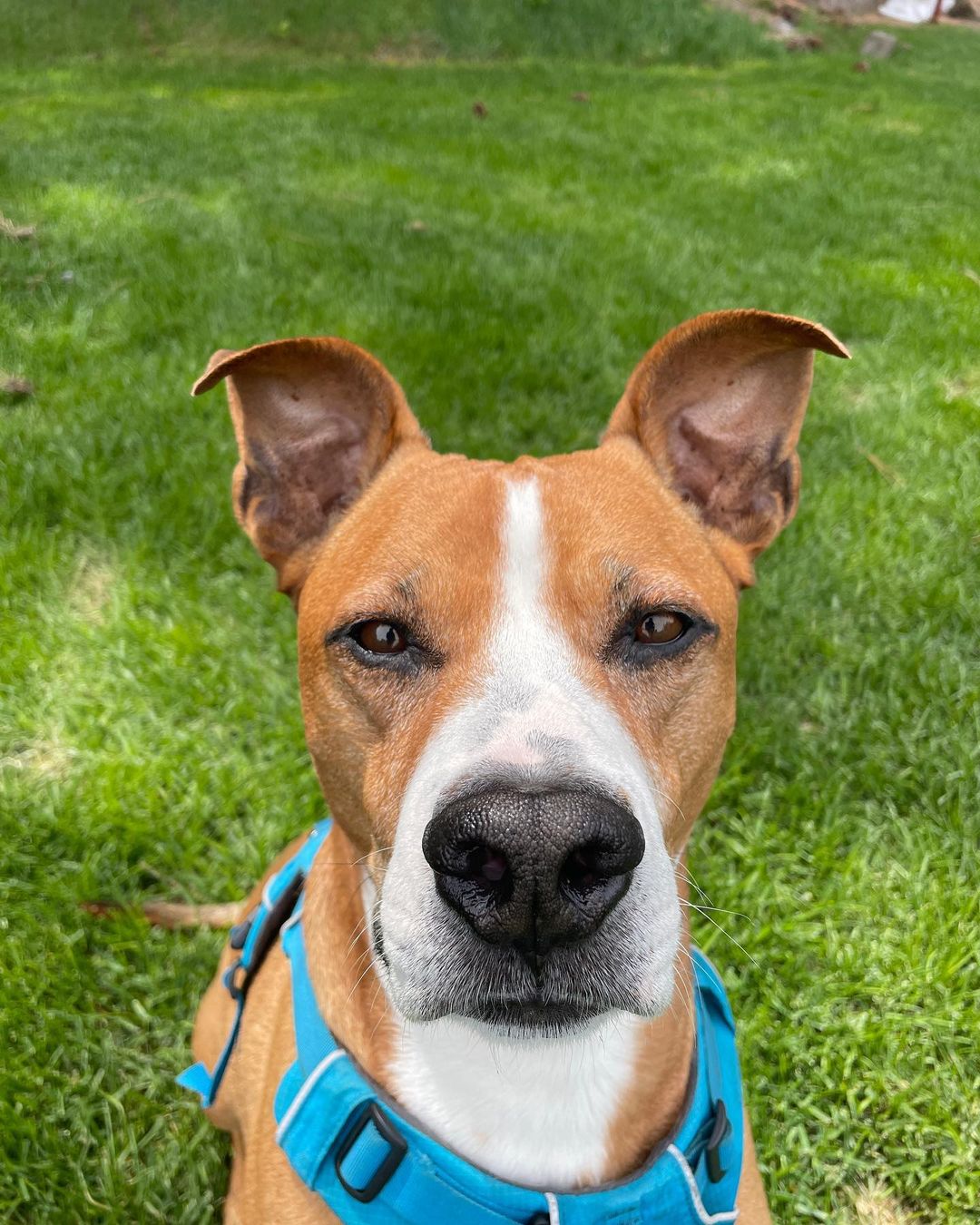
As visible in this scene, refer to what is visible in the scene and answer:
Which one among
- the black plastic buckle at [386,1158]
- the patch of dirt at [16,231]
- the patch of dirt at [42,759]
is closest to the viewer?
the black plastic buckle at [386,1158]

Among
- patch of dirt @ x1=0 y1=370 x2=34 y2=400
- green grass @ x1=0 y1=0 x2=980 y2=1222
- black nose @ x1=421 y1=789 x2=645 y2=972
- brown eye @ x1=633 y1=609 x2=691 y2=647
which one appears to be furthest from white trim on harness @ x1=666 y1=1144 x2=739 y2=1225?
patch of dirt @ x1=0 y1=370 x2=34 y2=400

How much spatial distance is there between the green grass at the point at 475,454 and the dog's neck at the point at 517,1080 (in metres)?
1.08

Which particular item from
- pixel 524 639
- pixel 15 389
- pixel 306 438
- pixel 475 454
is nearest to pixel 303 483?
pixel 306 438

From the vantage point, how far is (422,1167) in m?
1.83

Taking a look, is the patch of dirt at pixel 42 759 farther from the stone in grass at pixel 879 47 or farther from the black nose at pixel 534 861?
the stone in grass at pixel 879 47

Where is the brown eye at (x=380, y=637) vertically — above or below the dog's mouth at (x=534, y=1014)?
above

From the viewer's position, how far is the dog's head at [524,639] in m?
1.50

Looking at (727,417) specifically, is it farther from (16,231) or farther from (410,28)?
(410,28)

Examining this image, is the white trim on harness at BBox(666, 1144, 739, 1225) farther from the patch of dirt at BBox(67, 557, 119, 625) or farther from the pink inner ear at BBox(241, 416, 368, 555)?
the patch of dirt at BBox(67, 557, 119, 625)

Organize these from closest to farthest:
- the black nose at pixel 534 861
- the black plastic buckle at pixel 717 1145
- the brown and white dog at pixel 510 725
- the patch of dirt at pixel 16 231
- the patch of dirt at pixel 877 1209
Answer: the black nose at pixel 534 861 < the brown and white dog at pixel 510 725 < the black plastic buckle at pixel 717 1145 < the patch of dirt at pixel 877 1209 < the patch of dirt at pixel 16 231

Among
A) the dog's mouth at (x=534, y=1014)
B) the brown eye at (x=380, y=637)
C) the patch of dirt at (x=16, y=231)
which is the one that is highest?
the brown eye at (x=380, y=637)

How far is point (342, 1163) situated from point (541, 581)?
1246mm

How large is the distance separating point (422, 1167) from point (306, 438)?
5.83 feet

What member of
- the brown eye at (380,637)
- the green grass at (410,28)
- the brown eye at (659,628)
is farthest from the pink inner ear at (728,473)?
the green grass at (410,28)
